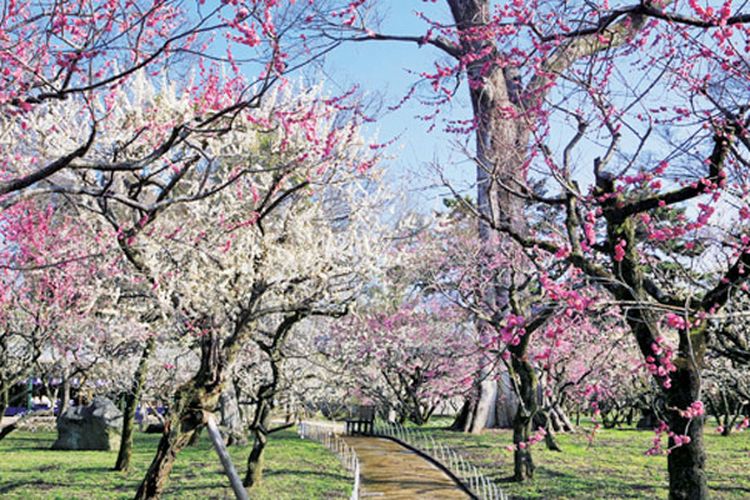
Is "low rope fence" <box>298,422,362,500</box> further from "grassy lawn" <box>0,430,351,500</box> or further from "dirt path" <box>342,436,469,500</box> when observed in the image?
"dirt path" <box>342,436,469,500</box>

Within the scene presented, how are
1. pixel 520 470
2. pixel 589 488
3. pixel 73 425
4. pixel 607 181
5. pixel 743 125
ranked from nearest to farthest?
pixel 743 125 < pixel 607 181 < pixel 589 488 < pixel 520 470 < pixel 73 425

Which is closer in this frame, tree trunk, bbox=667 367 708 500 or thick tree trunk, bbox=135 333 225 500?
tree trunk, bbox=667 367 708 500

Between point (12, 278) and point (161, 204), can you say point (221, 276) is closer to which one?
point (161, 204)

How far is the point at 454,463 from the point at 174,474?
6.91 m

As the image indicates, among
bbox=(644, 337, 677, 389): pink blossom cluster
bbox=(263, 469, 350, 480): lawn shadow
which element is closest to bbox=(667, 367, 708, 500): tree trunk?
bbox=(644, 337, 677, 389): pink blossom cluster

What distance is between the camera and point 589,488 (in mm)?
12148

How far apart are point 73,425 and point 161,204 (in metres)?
17.1

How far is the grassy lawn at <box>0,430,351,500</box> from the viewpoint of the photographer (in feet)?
38.3

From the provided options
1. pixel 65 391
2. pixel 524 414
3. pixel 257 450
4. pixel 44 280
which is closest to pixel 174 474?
pixel 257 450

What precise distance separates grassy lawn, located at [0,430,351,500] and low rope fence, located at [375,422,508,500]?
2632 millimetres

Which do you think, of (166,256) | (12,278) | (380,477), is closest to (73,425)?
(12,278)

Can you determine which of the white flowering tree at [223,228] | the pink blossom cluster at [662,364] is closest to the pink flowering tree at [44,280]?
the white flowering tree at [223,228]

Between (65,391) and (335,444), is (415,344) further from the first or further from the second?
(65,391)

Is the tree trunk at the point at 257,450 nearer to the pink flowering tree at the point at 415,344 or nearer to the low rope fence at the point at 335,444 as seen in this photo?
the low rope fence at the point at 335,444
